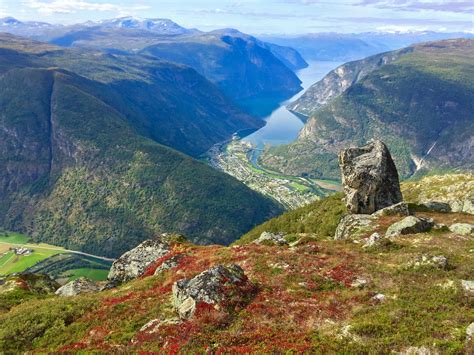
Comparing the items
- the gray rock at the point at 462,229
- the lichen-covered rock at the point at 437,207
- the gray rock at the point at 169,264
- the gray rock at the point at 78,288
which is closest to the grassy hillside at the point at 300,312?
the gray rock at the point at 462,229

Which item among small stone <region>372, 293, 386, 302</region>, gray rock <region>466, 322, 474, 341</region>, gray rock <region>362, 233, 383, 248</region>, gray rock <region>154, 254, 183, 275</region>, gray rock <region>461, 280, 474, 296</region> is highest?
gray rock <region>466, 322, 474, 341</region>

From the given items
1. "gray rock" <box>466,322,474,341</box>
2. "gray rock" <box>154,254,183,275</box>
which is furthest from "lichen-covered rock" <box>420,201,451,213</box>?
"gray rock" <box>154,254,183,275</box>

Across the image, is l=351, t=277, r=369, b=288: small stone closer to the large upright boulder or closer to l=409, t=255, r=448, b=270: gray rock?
l=409, t=255, r=448, b=270: gray rock

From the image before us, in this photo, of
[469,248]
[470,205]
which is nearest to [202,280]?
[469,248]

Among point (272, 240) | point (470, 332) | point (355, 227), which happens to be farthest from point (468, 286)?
point (272, 240)

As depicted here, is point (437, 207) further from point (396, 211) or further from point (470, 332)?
point (470, 332)

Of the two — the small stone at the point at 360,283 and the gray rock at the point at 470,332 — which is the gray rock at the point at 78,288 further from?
the gray rock at the point at 470,332
